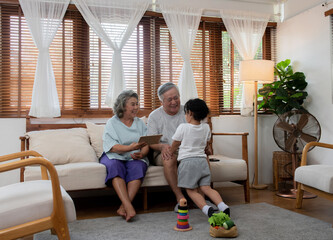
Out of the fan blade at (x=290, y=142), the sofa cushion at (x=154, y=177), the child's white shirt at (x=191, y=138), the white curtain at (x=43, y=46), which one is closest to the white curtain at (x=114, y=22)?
the white curtain at (x=43, y=46)

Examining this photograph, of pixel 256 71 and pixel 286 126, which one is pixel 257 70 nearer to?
pixel 256 71

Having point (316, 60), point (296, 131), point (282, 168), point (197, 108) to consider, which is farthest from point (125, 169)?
point (316, 60)

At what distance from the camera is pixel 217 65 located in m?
4.33

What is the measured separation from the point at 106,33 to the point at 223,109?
1808 mm

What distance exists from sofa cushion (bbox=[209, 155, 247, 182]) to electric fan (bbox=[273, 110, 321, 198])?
621 millimetres

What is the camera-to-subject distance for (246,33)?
4297 millimetres

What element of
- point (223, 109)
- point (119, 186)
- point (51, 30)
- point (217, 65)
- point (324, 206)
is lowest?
point (324, 206)

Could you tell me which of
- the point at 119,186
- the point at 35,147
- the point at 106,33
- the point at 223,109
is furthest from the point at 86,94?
the point at 223,109

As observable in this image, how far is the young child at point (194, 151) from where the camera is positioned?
8.34 ft

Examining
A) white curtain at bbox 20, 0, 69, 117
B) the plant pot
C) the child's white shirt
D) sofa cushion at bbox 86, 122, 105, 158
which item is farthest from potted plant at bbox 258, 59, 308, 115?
white curtain at bbox 20, 0, 69, 117

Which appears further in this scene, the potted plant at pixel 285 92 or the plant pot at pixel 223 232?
the potted plant at pixel 285 92

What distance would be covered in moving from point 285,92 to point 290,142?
74 cm

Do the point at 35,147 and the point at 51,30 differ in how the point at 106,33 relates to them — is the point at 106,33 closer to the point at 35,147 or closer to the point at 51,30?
the point at 51,30

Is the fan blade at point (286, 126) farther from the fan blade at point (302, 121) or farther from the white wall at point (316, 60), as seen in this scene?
the white wall at point (316, 60)
